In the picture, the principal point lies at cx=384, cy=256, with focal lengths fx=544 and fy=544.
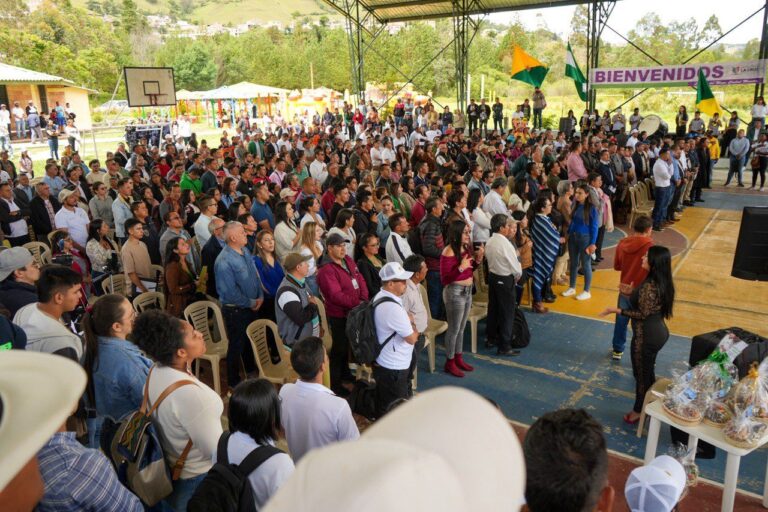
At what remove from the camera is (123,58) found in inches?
2245

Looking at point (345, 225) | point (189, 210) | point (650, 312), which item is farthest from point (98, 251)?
point (650, 312)

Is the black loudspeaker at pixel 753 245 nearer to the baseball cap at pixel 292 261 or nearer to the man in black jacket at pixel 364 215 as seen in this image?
the baseball cap at pixel 292 261

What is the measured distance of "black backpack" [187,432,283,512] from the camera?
6.85 feet

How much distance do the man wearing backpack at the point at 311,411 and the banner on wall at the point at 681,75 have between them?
16118mm

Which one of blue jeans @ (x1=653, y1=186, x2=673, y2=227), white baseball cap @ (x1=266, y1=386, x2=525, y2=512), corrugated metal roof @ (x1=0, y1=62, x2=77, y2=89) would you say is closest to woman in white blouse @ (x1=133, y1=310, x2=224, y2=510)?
white baseball cap @ (x1=266, y1=386, x2=525, y2=512)

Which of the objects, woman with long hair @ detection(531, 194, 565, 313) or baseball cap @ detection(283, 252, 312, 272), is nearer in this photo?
baseball cap @ detection(283, 252, 312, 272)

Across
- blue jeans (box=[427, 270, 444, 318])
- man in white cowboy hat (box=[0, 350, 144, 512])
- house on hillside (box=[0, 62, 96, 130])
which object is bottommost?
blue jeans (box=[427, 270, 444, 318])

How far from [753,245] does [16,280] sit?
18.7 feet

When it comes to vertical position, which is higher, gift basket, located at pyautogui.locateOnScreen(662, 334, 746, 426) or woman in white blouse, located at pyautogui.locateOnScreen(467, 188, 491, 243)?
woman in white blouse, located at pyautogui.locateOnScreen(467, 188, 491, 243)

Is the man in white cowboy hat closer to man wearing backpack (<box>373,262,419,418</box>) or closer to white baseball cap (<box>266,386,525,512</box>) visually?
white baseball cap (<box>266,386,525,512</box>)

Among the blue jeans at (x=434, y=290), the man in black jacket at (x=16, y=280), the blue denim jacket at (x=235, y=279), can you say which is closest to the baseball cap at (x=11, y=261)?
the man in black jacket at (x=16, y=280)

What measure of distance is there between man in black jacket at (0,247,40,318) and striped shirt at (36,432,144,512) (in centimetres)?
240

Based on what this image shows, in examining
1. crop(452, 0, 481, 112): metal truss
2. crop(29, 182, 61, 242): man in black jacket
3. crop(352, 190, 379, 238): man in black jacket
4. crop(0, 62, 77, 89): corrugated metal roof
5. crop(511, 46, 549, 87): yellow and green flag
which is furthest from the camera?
crop(0, 62, 77, 89): corrugated metal roof

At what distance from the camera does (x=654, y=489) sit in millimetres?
2104
